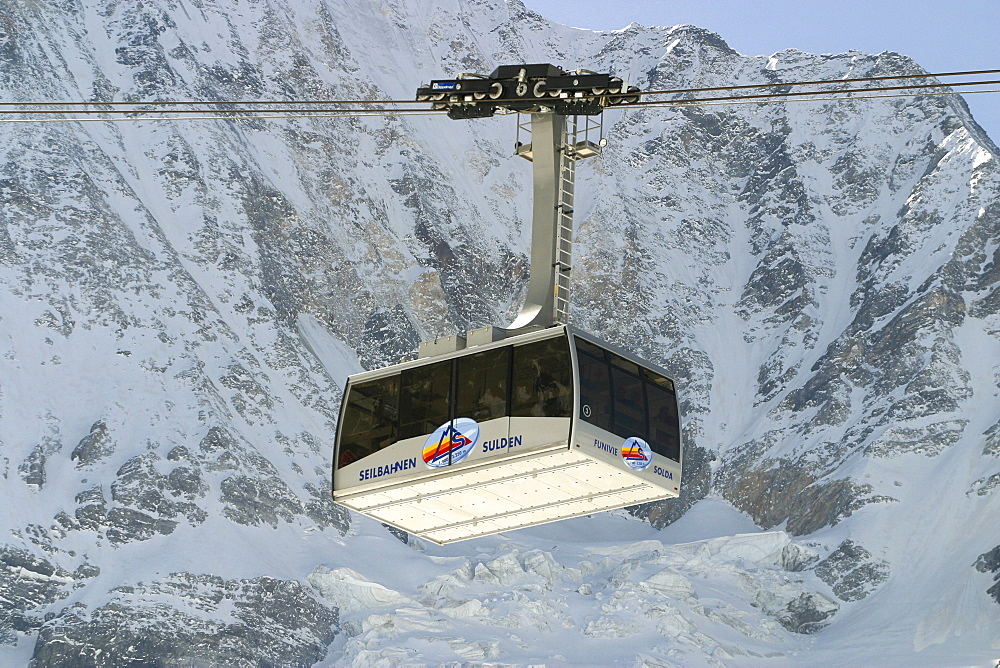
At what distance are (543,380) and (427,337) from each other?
137 metres

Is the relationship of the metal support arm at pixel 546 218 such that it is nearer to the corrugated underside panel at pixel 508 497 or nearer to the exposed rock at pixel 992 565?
the corrugated underside panel at pixel 508 497

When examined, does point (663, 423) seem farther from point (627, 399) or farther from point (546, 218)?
point (546, 218)

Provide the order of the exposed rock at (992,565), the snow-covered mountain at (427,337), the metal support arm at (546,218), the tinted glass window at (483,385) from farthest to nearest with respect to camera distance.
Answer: the exposed rock at (992,565), the snow-covered mountain at (427,337), the metal support arm at (546,218), the tinted glass window at (483,385)

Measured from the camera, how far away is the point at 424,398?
26000 millimetres

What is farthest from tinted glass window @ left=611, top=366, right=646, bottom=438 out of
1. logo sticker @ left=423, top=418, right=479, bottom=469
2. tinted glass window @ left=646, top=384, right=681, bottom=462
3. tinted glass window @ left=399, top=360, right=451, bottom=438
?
tinted glass window @ left=399, top=360, right=451, bottom=438

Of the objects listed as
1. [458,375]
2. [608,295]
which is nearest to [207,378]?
[608,295]

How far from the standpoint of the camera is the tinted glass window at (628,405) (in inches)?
973

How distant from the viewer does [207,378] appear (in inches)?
5492

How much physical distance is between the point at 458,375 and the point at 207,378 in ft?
381

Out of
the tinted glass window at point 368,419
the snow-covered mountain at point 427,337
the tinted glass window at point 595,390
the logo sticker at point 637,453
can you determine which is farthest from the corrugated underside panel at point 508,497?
the snow-covered mountain at point 427,337

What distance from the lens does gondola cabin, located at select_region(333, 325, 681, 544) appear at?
948 inches

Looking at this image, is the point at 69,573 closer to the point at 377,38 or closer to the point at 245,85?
the point at 245,85

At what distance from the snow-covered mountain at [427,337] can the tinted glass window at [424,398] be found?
Answer: 331 feet

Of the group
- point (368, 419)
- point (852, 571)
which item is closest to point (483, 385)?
point (368, 419)
